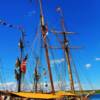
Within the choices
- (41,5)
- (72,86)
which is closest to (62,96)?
(41,5)

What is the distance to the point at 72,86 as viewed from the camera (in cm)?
6244

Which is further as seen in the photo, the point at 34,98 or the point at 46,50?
the point at 46,50

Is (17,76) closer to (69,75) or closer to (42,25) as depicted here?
(69,75)

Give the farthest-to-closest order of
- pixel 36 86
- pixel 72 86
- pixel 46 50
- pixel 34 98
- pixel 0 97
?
pixel 36 86 < pixel 72 86 < pixel 46 50 < pixel 0 97 < pixel 34 98

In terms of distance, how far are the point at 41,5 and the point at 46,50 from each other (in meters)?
7.43

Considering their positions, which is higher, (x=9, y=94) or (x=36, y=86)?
(x=36, y=86)

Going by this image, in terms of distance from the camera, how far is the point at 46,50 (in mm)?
43969

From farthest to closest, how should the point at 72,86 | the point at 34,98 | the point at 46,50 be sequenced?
the point at 72,86, the point at 46,50, the point at 34,98

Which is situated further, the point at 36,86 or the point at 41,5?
the point at 36,86

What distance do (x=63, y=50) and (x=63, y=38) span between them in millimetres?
3359

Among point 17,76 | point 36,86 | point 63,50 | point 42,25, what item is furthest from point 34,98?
point 36,86

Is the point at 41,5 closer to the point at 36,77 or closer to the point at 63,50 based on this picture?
the point at 63,50

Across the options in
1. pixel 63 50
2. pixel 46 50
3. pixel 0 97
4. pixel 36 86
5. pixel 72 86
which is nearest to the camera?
pixel 0 97

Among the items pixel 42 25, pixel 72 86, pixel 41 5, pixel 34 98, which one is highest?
pixel 41 5
